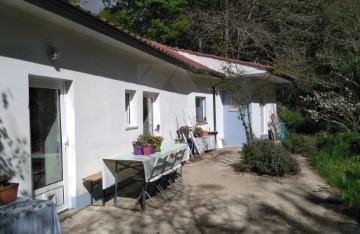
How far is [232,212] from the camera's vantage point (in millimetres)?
5695

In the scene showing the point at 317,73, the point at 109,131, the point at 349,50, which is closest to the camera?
the point at 109,131

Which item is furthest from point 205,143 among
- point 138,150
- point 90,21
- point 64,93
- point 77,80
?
point 90,21

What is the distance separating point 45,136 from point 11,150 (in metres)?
0.99

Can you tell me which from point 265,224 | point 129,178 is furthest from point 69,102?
point 265,224

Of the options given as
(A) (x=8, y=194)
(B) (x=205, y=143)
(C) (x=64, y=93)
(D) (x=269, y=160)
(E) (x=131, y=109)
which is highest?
(C) (x=64, y=93)

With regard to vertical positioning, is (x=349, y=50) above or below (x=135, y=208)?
above

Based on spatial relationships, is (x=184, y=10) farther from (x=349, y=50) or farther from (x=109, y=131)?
(x=109, y=131)

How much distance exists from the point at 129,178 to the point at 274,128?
11.0 metres

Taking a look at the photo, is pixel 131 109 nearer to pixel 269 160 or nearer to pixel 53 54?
pixel 53 54

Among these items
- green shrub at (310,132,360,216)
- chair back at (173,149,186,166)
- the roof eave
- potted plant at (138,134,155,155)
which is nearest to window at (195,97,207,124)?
green shrub at (310,132,360,216)

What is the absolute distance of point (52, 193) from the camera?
216 inches

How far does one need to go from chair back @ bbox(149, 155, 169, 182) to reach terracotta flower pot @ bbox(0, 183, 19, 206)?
2.52 m

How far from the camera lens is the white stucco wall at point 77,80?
181 inches

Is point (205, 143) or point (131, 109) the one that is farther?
point (205, 143)
